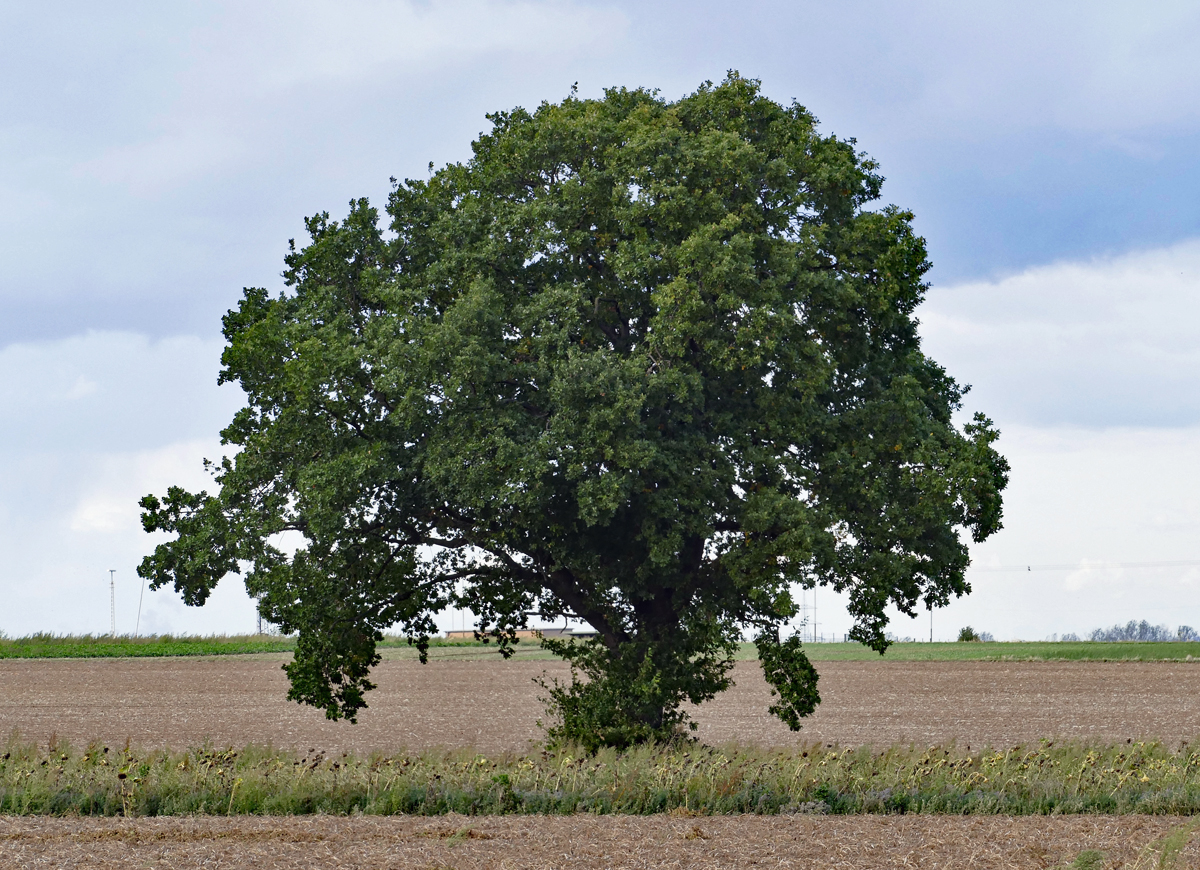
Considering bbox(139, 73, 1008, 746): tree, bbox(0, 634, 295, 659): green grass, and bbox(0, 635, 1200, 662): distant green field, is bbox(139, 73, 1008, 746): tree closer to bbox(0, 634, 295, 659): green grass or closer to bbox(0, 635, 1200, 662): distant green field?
bbox(0, 635, 1200, 662): distant green field

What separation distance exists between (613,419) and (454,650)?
57.6 meters

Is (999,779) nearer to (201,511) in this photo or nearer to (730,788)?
(730,788)

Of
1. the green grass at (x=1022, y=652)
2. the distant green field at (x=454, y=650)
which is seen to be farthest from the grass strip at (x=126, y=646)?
the green grass at (x=1022, y=652)

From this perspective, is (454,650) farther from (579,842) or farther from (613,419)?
(579,842)

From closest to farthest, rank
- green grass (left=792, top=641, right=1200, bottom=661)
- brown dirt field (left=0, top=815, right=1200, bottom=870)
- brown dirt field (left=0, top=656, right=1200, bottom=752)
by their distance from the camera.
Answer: brown dirt field (left=0, top=815, right=1200, bottom=870)
brown dirt field (left=0, top=656, right=1200, bottom=752)
green grass (left=792, top=641, right=1200, bottom=661)

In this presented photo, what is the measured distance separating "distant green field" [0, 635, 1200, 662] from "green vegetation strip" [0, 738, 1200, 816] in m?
48.3

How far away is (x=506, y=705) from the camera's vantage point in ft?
133

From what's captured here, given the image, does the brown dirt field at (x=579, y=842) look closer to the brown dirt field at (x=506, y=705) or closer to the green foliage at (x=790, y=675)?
the green foliage at (x=790, y=675)

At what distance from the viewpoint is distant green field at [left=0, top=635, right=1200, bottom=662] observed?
213 ft

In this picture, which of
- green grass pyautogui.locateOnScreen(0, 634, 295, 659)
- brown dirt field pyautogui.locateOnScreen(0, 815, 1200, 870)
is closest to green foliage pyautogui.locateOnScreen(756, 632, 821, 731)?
brown dirt field pyautogui.locateOnScreen(0, 815, 1200, 870)

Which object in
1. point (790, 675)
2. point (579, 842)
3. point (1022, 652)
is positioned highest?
point (790, 675)

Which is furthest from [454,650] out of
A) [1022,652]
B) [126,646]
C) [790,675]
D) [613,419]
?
[613,419]

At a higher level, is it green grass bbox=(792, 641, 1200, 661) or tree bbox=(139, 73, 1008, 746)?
tree bbox=(139, 73, 1008, 746)

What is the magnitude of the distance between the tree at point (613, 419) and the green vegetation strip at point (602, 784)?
3.09 metres
